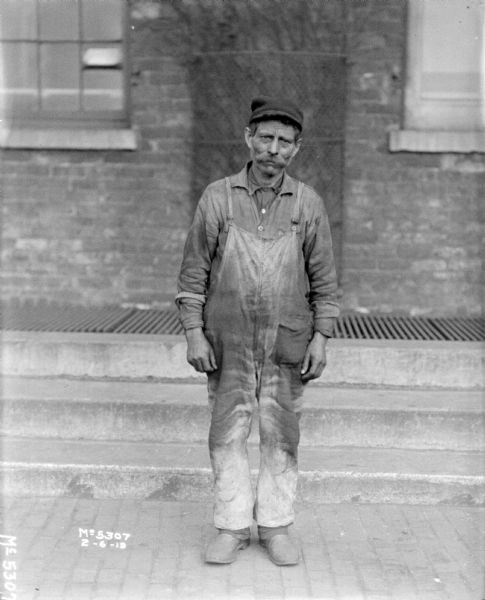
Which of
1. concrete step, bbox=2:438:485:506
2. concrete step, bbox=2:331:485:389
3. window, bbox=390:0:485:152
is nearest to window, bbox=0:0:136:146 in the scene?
concrete step, bbox=2:331:485:389

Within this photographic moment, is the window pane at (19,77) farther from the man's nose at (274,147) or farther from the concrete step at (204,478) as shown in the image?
the man's nose at (274,147)

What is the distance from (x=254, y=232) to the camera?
3.79 meters

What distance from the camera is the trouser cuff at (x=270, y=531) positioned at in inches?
160

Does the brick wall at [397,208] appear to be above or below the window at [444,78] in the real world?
below

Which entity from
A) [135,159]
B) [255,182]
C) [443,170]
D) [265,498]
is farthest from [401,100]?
[265,498]

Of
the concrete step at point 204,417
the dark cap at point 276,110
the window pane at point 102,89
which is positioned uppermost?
the window pane at point 102,89

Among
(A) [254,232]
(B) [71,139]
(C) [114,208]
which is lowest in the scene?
(C) [114,208]

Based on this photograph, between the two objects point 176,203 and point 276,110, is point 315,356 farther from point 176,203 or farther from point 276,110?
point 176,203

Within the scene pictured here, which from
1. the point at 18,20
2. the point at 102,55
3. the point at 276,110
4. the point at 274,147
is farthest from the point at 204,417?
the point at 18,20

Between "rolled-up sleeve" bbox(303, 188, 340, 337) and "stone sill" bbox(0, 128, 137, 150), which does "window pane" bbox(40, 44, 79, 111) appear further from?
"rolled-up sleeve" bbox(303, 188, 340, 337)

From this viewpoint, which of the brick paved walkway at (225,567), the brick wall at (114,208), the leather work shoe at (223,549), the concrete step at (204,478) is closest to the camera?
the brick paved walkway at (225,567)

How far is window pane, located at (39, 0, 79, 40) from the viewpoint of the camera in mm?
7113

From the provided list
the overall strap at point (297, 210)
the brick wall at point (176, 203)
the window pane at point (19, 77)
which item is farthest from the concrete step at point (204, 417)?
the window pane at point (19, 77)

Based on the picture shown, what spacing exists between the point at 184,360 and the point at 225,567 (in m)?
1.96
